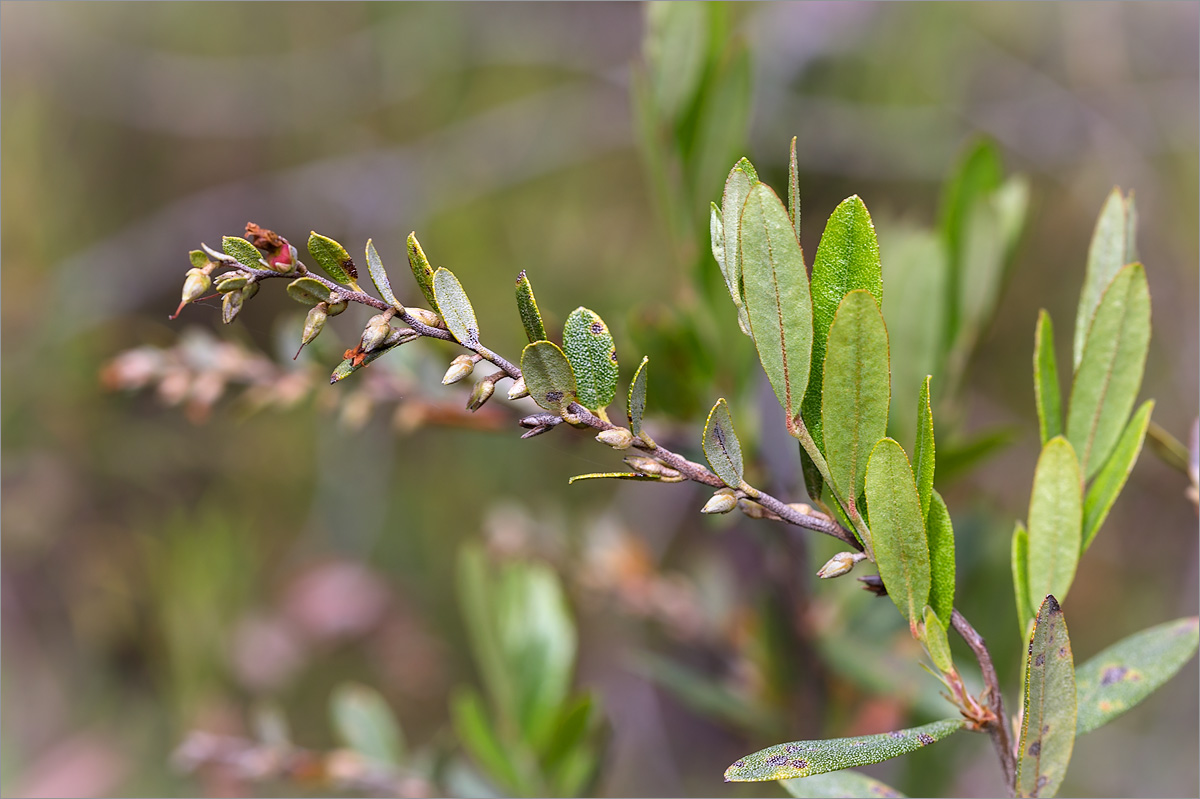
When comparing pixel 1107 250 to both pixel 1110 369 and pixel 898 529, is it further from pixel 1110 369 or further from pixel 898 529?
pixel 898 529

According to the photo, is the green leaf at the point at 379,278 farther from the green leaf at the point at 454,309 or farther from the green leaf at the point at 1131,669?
the green leaf at the point at 1131,669

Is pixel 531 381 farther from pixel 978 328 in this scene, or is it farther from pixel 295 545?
pixel 295 545

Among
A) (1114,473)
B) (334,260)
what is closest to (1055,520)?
(1114,473)

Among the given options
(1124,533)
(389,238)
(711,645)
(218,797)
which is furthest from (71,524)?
(1124,533)

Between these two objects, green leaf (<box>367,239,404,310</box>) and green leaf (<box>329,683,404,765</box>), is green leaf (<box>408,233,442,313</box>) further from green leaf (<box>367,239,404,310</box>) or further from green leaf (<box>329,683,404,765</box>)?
green leaf (<box>329,683,404,765</box>)

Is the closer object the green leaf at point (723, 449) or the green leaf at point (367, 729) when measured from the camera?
the green leaf at point (723, 449)

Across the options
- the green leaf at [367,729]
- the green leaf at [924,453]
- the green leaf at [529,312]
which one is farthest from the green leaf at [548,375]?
the green leaf at [367,729]

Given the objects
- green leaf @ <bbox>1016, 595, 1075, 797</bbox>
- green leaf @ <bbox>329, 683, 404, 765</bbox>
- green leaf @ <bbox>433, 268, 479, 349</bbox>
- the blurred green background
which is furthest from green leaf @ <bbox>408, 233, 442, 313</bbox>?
the blurred green background
